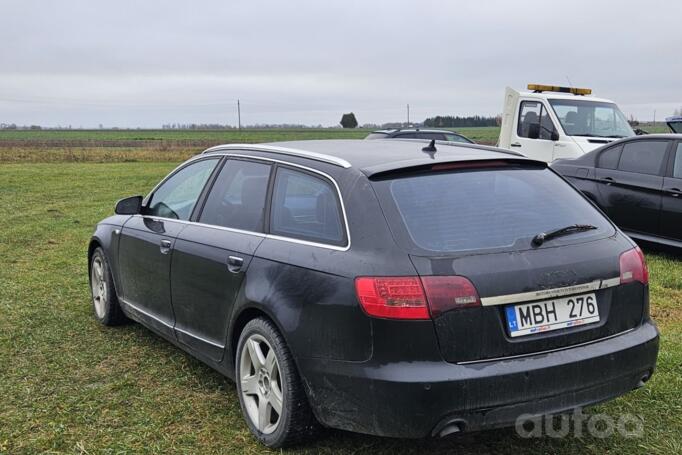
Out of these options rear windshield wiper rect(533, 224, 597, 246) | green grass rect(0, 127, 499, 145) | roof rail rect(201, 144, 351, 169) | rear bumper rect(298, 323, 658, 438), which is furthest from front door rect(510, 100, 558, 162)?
green grass rect(0, 127, 499, 145)

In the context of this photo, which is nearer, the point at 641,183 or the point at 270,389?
the point at 270,389

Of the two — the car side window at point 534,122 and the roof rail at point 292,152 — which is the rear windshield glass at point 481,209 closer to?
the roof rail at point 292,152

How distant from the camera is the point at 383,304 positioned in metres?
2.90

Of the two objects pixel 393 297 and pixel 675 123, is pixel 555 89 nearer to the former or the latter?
pixel 675 123

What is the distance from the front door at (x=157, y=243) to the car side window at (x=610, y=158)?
5.84m

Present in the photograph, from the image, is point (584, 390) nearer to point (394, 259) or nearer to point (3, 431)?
point (394, 259)

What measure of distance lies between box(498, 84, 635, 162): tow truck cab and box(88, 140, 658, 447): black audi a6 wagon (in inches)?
343

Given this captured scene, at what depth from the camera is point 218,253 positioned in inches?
153

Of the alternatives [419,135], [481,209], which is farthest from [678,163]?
[419,135]

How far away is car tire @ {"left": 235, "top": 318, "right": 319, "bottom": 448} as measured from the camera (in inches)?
130

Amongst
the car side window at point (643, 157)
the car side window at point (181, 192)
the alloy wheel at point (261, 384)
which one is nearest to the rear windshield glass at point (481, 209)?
the alloy wheel at point (261, 384)

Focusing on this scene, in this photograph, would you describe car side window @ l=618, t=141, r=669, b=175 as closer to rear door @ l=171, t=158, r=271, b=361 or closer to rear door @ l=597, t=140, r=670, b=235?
rear door @ l=597, t=140, r=670, b=235

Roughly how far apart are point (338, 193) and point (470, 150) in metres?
0.92

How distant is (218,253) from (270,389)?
844 millimetres
